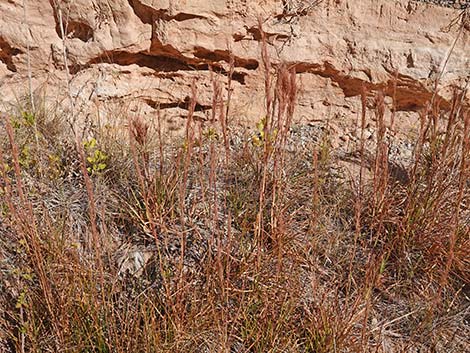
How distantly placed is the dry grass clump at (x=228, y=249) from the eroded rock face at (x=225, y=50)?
1.38ft

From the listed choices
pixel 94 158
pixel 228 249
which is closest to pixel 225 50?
pixel 94 158

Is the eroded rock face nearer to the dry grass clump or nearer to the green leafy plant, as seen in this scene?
the dry grass clump

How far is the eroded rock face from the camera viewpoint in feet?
8.13

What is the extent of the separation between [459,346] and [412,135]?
1.69 meters

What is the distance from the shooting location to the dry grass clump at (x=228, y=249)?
1385 mm

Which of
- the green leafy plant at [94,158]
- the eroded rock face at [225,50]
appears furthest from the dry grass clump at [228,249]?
the eroded rock face at [225,50]

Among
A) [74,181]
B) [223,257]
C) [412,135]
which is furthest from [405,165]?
[74,181]

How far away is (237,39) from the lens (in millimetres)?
2695

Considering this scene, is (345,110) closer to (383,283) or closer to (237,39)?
(237,39)

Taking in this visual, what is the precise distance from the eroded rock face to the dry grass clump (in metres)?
0.42

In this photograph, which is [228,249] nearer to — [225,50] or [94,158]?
[94,158]

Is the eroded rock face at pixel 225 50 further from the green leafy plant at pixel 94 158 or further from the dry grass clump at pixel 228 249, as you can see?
the green leafy plant at pixel 94 158

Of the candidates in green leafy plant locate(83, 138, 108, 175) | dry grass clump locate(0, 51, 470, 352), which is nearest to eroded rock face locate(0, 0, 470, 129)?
dry grass clump locate(0, 51, 470, 352)

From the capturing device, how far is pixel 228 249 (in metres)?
1.30
